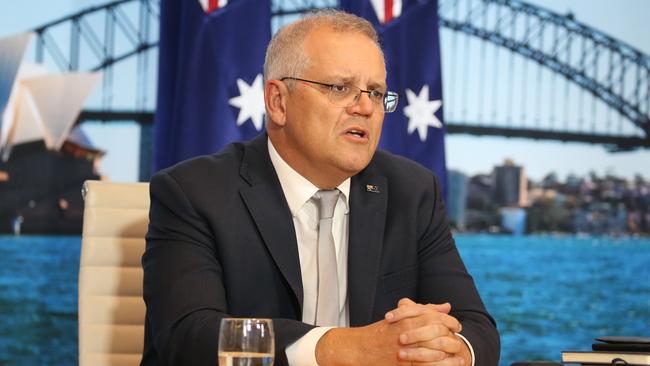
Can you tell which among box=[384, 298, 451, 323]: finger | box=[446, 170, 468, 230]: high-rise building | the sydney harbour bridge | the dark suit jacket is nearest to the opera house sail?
the sydney harbour bridge

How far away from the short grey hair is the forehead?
1 centimetres

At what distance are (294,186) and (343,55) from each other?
0.35 metres

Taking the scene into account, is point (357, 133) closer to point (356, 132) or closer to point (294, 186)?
point (356, 132)

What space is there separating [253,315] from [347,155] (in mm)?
431

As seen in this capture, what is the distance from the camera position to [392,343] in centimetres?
176

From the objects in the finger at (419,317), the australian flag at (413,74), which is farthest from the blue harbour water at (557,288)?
the finger at (419,317)

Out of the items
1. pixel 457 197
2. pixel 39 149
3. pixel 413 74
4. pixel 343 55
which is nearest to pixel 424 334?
pixel 343 55

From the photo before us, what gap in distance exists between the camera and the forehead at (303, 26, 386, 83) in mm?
2150

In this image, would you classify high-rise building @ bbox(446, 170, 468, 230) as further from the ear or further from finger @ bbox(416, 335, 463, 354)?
finger @ bbox(416, 335, 463, 354)

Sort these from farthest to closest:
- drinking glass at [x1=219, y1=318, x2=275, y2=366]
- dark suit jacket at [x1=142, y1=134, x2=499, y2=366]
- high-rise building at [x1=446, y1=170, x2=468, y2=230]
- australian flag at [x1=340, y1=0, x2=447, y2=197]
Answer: high-rise building at [x1=446, y1=170, x2=468, y2=230]
australian flag at [x1=340, y1=0, x2=447, y2=197]
dark suit jacket at [x1=142, y1=134, x2=499, y2=366]
drinking glass at [x1=219, y1=318, x2=275, y2=366]

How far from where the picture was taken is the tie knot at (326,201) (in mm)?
2238

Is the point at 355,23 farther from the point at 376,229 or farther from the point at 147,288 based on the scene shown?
the point at 147,288

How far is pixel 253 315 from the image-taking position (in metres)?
2.12

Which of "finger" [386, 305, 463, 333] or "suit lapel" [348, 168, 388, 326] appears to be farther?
"suit lapel" [348, 168, 388, 326]
